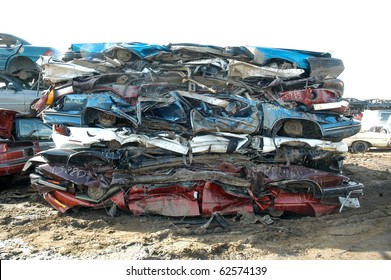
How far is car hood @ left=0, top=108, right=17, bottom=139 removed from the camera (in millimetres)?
7361

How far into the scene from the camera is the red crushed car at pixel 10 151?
22.5ft

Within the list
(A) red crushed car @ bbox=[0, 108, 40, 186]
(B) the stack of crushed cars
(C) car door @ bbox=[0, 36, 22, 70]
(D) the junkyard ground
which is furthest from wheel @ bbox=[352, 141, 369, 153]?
(C) car door @ bbox=[0, 36, 22, 70]

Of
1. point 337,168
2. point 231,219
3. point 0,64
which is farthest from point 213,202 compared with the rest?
point 0,64

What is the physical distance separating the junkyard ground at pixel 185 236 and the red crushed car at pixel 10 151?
3.45 feet

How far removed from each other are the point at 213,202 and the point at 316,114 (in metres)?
2.35

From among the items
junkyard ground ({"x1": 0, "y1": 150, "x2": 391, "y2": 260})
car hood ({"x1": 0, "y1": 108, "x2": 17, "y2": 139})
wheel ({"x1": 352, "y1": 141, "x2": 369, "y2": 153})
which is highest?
car hood ({"x1": 0, "y1": 108, "x2": 17, "y2": 139})

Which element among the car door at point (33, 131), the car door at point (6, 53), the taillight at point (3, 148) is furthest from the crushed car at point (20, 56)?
the taillight at point (3, 148)

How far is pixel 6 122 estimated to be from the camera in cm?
748

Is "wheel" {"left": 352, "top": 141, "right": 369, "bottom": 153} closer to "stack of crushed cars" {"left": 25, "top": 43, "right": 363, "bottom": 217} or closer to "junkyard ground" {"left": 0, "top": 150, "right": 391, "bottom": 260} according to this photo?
"junkyard ground" {"left": 0, "top": 150, "right": 391, "bottom": 260}

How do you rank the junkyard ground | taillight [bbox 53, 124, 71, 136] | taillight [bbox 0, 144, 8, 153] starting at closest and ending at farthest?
the junkyard ground, taillight [bbox 53, 124, 71, 136], taillight [bbox 0, 144, 8, 153]

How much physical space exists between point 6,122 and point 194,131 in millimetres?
4482

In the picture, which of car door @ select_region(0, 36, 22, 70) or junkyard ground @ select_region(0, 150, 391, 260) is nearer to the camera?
junkyard ground @ select_region(0, 150, 391, 260)

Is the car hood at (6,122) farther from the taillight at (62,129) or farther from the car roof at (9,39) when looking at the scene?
the car roof at (9,39)

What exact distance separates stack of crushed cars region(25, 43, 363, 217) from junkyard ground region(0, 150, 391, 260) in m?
0.27
